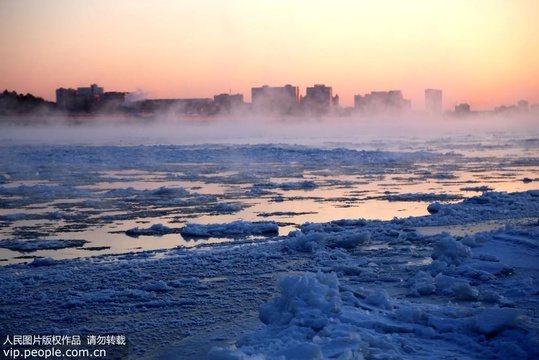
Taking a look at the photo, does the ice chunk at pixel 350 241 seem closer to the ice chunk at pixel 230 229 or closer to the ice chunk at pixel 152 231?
the ice chunk at pixel 230 229

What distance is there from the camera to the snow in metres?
4.95

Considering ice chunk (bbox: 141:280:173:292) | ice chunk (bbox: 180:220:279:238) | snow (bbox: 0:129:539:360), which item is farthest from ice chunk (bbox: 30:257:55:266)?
ice chunk (bbox: 180:220:279:238)

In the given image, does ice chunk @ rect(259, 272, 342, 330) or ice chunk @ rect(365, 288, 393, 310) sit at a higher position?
ice chunk @ rect(259, 272, 342, 330)

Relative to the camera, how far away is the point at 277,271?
7414 millimetres

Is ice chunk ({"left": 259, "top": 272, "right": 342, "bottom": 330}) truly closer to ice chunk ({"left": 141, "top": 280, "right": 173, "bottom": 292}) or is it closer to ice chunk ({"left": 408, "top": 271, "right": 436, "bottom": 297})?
ice chunk ({"left": 408, "top": 271, "right": 436, "bottom": 297})

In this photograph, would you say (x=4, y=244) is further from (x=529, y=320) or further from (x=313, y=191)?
(x=313, y=191)

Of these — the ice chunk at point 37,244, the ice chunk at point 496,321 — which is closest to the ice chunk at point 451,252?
the ice chunk at point 496,321

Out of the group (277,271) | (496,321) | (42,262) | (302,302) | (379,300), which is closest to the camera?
(496,321)

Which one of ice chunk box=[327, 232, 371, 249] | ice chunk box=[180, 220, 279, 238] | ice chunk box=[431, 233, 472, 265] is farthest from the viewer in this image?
ice chunk box=[180, 220, 279, 238]

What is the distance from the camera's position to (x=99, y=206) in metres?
13.3

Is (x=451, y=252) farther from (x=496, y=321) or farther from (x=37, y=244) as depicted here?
(x=37, y=244)

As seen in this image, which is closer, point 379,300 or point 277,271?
point 379,300

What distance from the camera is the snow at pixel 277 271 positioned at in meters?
4.95

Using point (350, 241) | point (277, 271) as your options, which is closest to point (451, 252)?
point (350, 241)
